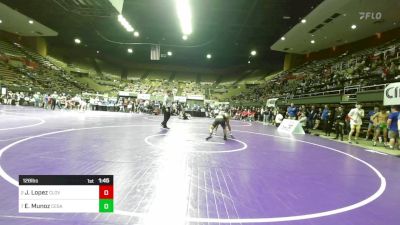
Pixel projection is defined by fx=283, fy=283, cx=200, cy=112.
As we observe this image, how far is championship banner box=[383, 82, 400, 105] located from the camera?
10914 mm

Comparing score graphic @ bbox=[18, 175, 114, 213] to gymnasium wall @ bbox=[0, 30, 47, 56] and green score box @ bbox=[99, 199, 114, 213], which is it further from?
gymnasium wall @ bbox=[0, 30, 47, 56]

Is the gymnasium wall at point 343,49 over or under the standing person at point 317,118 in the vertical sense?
over

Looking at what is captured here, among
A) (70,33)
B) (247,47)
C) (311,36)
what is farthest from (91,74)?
→ (311,36)

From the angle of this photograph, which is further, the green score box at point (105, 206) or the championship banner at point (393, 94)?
the championship banner at point (393, 94)

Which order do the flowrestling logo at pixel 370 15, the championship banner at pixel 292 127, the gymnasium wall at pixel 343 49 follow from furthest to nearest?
the gymnasium wall at pixel 343 49 < the flowrestling logo at pixel 370 15 < the championship banner at pixel 292 127

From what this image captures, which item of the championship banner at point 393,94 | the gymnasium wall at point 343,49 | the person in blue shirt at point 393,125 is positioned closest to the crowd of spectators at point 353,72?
the championship banner at point 393,94

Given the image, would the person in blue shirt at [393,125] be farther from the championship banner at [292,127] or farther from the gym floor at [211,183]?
the championship banner at [292,127]

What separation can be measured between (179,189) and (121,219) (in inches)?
47.2

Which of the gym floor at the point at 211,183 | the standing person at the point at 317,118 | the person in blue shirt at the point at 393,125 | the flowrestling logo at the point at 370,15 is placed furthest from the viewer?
the flowrestling logo at the point at 370,15

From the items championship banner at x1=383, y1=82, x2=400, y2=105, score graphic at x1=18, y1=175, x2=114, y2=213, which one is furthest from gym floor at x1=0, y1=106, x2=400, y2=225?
championship banner at x1=383, y1=82, x2=400, y2=105

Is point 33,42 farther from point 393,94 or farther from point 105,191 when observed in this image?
point 105,191

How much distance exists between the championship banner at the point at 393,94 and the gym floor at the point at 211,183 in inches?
182

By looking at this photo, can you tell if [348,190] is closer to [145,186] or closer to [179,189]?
[179,189]

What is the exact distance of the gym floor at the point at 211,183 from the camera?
3090mm
